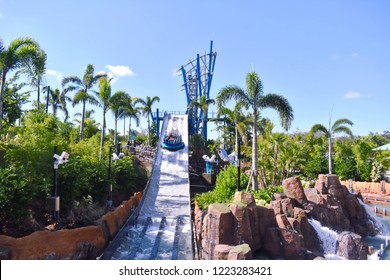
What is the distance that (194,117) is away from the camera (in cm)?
3731

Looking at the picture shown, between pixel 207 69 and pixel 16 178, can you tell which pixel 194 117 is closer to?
pixel 207 69

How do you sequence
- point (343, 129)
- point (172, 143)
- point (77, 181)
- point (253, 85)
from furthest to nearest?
point (343, 129)
point (172, 143)
point (253, 85)
point (77, 181)

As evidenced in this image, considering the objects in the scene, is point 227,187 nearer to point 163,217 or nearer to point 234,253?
point 163,217

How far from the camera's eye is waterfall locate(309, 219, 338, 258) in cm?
1127

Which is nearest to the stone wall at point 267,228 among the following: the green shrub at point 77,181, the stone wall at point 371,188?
the green shrub at point 77,181

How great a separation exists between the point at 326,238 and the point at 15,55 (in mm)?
12572

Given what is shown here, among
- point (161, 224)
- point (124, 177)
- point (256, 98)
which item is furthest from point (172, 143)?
point (161, 224)

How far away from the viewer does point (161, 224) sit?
1184 cm

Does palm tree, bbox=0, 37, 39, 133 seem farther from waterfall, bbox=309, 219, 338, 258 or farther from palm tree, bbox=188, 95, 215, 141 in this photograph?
palm tree, bbox=188, 95, 215, 141

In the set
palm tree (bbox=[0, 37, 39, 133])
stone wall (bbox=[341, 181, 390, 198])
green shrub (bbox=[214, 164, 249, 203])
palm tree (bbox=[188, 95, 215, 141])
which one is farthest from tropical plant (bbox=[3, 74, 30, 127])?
stone wall (bbox=[341, 181, 390, 198])

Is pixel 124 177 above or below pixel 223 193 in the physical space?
above

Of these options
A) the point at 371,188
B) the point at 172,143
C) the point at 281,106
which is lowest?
the point at 371,188

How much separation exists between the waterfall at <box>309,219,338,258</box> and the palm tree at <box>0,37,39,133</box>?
11469 millimetres

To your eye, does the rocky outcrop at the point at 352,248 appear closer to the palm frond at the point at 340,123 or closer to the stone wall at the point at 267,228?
the stone wall at the point at 267,228
